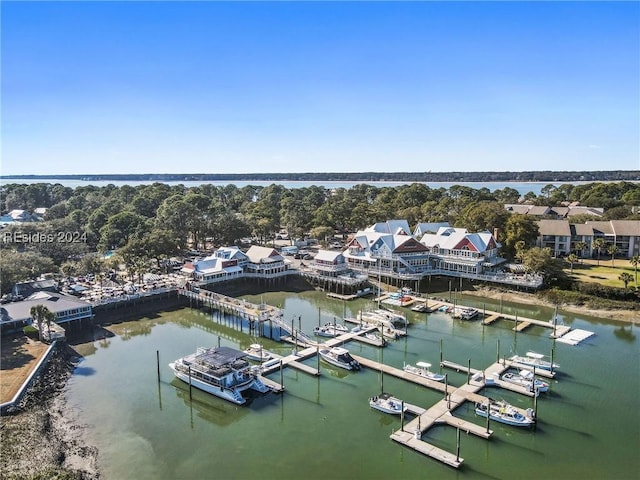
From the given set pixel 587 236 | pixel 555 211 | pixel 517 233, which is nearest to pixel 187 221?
pixel 517 233

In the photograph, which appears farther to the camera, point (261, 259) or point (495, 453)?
point (261, 259)

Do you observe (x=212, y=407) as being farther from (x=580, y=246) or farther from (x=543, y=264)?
(x=580, y=246)

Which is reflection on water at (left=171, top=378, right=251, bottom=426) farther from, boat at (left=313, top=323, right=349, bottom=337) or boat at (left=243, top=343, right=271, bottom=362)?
boat at (left=313, top=323, right=349, bottom=337)

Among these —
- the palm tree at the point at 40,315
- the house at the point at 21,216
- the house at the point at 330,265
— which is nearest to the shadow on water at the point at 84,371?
the palm tree at the point at 40,315

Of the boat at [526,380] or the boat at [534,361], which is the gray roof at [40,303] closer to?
the boat at [526,380]

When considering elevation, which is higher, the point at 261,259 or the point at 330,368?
the point at 261,259

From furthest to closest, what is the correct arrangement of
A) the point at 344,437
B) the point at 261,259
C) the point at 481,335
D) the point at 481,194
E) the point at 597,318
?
1. the point at 481,194
2. the point at 261,259
3. the point at 597,318
4. the point at 481,335
5. the point at 344,437

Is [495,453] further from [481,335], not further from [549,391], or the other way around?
[481,335]

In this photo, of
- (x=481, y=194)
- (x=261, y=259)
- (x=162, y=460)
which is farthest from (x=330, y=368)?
(x=481, y=194)
